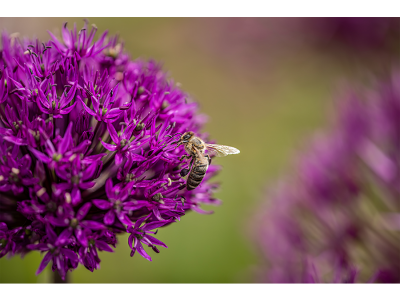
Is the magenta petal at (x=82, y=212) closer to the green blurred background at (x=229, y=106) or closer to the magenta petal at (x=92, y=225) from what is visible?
the magenta petal at (x=92, y=225)

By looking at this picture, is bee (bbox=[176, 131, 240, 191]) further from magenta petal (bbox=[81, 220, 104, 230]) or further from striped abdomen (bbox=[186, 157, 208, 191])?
magenta petal (bbox=[81, 220, 104, 230])

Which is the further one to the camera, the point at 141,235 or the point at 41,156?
the point at 141,235

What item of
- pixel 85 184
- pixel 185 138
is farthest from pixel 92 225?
pixel 185 138

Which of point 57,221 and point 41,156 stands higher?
point 41,156

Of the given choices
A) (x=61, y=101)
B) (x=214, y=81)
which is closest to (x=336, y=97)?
(x=61, y=101)

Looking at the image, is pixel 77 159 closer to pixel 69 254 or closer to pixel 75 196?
pixel 75 196

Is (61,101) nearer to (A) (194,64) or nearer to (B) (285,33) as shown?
(B) (285,33)

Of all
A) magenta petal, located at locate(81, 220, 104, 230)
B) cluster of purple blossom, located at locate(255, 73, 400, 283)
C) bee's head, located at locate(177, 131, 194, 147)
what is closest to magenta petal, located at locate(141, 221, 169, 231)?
magenta petal, located at locate(81, 220, 104, 230)

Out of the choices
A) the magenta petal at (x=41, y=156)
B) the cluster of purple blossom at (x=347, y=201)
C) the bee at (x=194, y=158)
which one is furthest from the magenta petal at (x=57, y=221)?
the cluster of purple blossom at (x=347, y=201)
